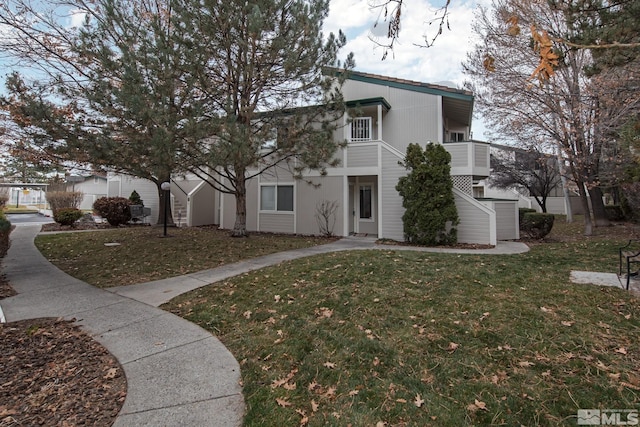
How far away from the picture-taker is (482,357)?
3059mm

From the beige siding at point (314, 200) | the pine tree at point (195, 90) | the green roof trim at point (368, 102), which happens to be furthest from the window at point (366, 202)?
the pine tree at point (195, 90)

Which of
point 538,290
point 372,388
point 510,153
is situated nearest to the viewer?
point 372,388

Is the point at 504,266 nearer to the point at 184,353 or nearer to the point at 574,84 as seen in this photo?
the point at 184,353

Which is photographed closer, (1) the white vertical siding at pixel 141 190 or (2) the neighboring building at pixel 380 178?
(2) the neighboring building at pixel 380 178

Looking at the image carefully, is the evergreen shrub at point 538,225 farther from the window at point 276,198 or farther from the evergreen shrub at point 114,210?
the evergreen shrub at point 114,210

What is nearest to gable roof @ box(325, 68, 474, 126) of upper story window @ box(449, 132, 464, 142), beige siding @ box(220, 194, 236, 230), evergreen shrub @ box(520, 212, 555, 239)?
upper story window @ box(449, 132, 464, 142)

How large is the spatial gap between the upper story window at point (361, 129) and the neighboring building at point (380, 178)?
0.04 meters

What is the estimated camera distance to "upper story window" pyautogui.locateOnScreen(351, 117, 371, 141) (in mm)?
13008

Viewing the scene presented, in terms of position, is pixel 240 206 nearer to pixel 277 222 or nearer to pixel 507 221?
pixel 277 222

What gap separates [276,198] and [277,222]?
1074 millimetres

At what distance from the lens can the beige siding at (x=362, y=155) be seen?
1221cm

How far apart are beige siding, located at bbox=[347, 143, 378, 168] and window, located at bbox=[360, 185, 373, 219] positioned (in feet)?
4.94

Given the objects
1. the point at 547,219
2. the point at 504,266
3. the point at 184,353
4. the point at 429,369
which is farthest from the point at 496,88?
the point at 184,353

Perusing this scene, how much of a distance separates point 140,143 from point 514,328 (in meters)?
8.11
